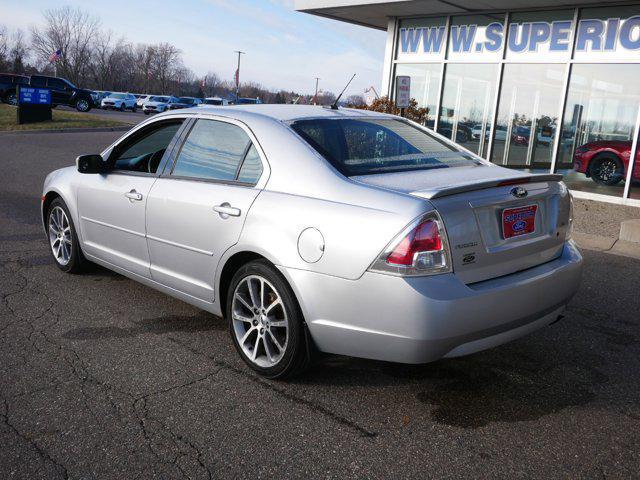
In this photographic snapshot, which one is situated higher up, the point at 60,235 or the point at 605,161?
the point at 605,161

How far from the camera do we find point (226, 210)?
3.77 m

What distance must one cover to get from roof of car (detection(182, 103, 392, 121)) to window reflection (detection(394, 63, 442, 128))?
11.8 meters

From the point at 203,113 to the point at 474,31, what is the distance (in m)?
12.0

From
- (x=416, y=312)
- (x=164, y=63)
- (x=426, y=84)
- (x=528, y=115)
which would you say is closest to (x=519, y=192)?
(x=416, y=312)

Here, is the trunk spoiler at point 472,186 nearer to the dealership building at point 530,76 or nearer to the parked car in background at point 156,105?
the dealership building at point 530,76

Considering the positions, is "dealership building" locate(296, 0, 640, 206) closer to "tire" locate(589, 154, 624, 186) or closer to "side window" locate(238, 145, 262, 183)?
"tire" locate(589, 154, 624, 186)

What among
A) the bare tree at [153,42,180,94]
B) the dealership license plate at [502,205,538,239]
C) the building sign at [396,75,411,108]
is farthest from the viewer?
the bare tree at [153,42,180,94]

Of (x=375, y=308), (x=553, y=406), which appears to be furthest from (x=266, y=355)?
(x=553, y=406)

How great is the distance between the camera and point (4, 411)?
124 inches

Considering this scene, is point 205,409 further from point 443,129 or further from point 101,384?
point 443,129

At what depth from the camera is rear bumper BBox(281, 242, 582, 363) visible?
2.98 meters

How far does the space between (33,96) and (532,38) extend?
1997cm

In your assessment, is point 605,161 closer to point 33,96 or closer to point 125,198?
point 125,198

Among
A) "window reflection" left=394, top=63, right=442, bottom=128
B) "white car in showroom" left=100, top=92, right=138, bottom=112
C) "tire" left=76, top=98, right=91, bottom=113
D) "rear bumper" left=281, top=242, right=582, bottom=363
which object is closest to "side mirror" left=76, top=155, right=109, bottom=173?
"rear bumper" left=281, top=242, right=582, bottom=363
